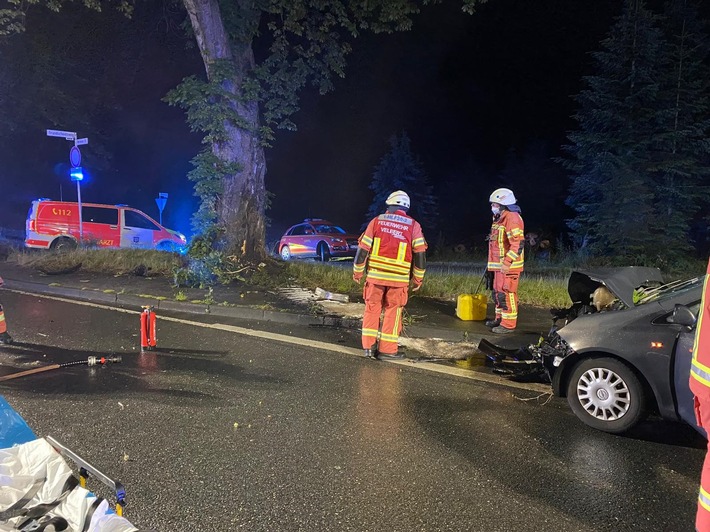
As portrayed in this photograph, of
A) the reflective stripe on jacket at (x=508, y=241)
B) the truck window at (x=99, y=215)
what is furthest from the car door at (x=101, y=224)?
the reflective stripe on jacket at (x=508, y=241)

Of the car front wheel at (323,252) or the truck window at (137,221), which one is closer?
the truck window at (137,221)

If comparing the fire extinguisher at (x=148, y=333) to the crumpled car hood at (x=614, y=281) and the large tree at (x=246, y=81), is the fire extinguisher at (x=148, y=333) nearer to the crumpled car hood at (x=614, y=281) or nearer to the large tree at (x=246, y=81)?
the crumpled car hood at (x=614, y=281)

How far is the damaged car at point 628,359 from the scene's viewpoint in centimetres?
389

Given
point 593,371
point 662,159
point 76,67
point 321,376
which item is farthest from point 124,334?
point 76,67

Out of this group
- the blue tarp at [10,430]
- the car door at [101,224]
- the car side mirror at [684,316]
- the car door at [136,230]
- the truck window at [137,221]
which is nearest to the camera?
the blue tarp at [10,430]

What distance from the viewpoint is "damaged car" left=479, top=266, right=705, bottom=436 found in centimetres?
389

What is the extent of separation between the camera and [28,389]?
5.04m

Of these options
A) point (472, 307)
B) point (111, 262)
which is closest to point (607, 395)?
point (472, 307)

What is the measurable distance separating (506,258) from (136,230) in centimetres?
1425

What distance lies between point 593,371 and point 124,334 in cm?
607

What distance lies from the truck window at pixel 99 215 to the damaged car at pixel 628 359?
54.6ft

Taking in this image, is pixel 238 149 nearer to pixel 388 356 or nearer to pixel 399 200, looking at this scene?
pixel 399 200

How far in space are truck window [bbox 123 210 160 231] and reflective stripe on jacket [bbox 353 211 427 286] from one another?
1388 cm

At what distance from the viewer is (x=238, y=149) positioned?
11703 mm
